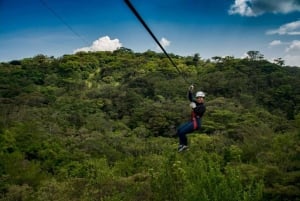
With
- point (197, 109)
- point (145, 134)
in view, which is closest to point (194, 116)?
point (197, 109)

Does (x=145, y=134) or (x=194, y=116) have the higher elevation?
(x=194, y=116)

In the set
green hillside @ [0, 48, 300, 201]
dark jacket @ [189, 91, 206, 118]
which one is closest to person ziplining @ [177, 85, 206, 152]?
dark jacket @ [189, 91, 206, 118]

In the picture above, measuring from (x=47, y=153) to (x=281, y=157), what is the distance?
2436 centimetres

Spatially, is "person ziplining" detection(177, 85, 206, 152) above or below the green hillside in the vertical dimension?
above

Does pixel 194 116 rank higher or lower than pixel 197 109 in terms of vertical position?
lower

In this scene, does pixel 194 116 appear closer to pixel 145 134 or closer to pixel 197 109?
pixel 197 109

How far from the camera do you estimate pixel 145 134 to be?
50.8 meters

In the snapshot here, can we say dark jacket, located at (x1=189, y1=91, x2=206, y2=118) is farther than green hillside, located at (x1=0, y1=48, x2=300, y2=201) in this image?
No

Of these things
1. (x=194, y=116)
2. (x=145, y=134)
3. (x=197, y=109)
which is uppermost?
(x=197, y=109)

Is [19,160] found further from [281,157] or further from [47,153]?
[281,157]

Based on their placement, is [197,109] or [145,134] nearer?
[197,109]

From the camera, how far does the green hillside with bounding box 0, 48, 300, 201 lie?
2227cm

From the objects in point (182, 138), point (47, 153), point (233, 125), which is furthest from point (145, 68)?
point (182, 138)

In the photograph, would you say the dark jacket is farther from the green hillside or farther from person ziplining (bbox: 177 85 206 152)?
the green hillside
